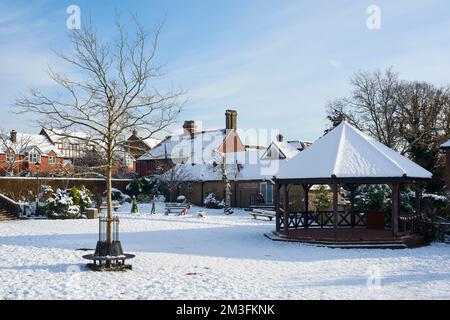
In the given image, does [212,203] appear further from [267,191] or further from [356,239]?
[356,239]

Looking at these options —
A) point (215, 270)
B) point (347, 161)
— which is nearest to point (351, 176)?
point (347, 161)

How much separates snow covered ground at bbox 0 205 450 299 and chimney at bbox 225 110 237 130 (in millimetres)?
34186

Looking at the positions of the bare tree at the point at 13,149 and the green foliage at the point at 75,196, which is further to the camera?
the bare tree at the point at 13,149

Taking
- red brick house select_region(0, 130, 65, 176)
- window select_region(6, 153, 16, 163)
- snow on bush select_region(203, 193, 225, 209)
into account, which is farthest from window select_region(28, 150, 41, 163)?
snow on bush select_region(203, 193, 225, 209)

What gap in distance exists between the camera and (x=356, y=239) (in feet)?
68.1

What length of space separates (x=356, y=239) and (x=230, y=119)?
3866 cm

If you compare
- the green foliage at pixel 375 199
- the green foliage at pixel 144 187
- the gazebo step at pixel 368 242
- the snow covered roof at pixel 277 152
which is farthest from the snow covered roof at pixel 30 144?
the gazebo step at pixel 368 242

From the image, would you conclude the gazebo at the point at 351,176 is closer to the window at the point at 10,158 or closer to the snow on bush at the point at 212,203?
the snow on bush at the point at 212,203

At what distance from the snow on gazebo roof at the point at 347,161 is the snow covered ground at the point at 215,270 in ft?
10.2

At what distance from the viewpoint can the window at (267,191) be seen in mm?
44469

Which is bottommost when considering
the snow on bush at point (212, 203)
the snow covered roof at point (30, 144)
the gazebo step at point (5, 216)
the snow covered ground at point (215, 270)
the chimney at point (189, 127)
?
the snow covered ground at point (215, 270)

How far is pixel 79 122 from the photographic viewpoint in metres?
15.8
